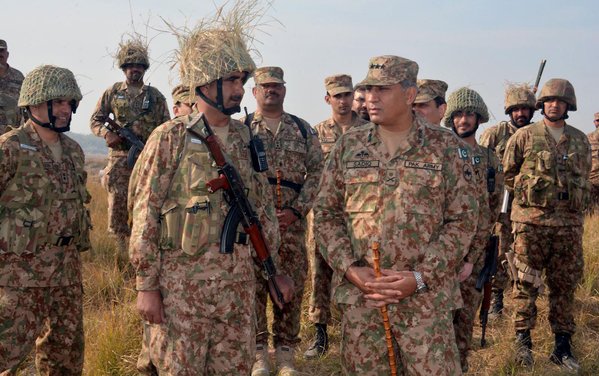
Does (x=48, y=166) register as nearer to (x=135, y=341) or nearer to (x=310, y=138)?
(x=135, y=341)

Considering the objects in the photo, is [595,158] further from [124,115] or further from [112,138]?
[112,138]

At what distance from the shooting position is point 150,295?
129 inches

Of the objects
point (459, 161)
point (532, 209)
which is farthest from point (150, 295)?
point (532, 209)

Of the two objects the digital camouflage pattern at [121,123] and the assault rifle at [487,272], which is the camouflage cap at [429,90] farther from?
the digital camouflage pattern at [121,123]

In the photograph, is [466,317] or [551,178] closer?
[466,317]

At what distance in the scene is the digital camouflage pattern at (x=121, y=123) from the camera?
808 centimetres

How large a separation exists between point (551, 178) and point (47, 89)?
14.8 feet

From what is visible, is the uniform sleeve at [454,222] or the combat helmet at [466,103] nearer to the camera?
the uniform sleeve at [454,222]

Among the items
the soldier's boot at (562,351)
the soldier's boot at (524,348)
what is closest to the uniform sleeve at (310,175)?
the soldier's boot at (524,348)

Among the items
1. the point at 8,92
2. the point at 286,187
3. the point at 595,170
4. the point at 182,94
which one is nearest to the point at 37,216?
the point at 182,94

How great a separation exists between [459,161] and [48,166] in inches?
108

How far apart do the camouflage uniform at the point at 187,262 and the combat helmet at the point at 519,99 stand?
5322 millimetres

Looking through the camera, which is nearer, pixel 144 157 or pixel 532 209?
pixel 144 157

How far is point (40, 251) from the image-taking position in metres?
4.02
